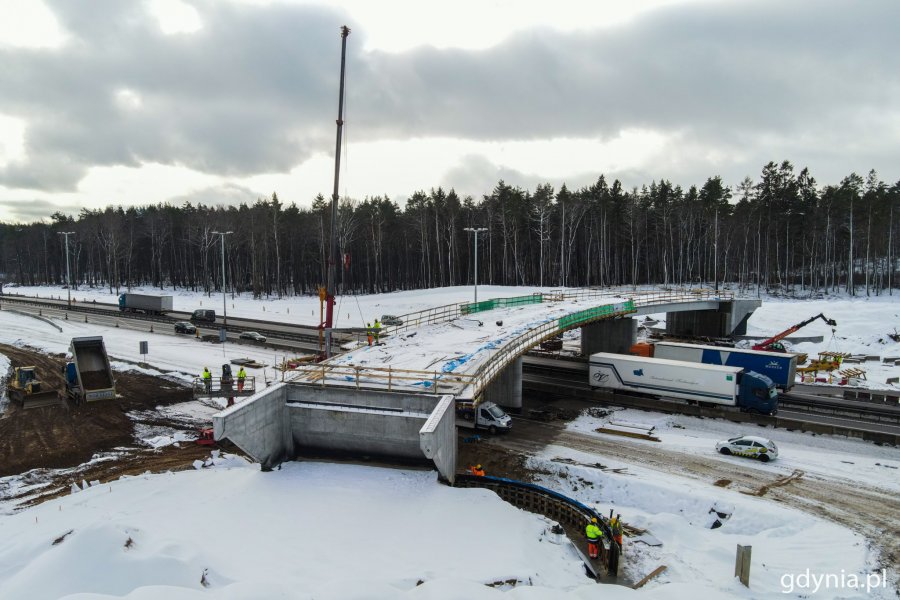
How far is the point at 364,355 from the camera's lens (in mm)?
26047

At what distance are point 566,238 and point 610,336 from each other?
4367 centimetres

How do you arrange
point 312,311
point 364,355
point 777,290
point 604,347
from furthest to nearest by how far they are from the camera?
point 777,290 → point 312,311 → point 604,347 → point 364,355

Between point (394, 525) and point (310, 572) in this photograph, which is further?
point (394, 525)

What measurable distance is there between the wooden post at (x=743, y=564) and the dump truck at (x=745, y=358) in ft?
80.6

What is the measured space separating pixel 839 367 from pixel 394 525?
43.7m

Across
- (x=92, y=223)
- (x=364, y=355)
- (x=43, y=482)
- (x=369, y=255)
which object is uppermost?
(x=92, y=223)

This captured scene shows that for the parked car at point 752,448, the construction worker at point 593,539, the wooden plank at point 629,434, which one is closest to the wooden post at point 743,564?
the construction worker at point 593,539

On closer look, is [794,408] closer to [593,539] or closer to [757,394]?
[757,394]

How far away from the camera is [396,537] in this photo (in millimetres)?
14609

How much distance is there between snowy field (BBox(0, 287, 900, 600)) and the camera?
38.2 feet

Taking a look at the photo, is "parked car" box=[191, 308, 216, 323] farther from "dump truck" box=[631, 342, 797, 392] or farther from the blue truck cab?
the blue truck cab

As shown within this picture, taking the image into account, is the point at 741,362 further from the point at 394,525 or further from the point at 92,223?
the point at 92,223

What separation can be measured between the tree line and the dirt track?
4366 centimetres

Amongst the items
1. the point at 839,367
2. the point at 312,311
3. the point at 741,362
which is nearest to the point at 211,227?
the point at 312,311
